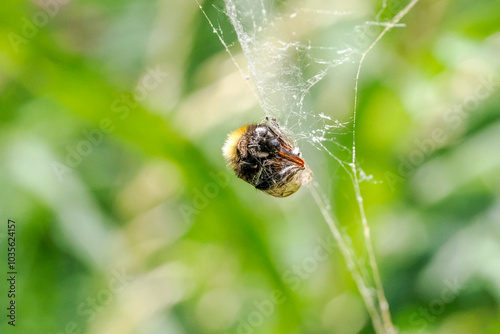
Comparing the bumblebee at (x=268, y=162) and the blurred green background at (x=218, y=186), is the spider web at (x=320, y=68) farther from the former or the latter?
the bumblebee at (x=268, y=162)

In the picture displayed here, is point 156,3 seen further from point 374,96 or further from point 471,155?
→ point 471,155

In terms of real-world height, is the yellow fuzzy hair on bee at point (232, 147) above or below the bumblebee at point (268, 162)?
above

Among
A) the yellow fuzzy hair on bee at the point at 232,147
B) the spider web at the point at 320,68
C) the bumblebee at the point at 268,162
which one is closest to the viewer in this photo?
the bumblebee at the point at 268,162

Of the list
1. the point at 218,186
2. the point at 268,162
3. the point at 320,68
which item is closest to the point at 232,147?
the point at 268,162

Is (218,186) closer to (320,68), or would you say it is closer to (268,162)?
(268,162)

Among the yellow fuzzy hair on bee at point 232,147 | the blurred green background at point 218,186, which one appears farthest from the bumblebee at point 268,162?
the blurred green background at point 218,186

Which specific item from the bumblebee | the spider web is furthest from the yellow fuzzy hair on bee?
the spider web
